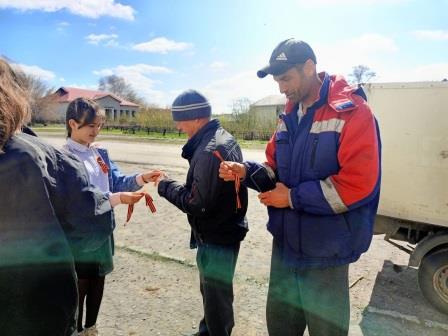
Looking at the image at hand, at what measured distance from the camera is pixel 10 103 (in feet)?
4.29

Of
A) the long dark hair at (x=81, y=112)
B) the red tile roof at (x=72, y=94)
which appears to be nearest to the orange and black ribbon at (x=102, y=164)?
the long dark hair at (x=81, y=112)

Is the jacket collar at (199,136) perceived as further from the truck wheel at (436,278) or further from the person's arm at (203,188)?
the truck wheel at (436,278)

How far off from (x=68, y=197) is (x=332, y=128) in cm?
144

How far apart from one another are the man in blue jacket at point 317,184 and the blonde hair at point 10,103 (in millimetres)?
1224

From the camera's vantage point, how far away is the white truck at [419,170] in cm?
373

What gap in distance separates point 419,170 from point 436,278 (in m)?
1.15

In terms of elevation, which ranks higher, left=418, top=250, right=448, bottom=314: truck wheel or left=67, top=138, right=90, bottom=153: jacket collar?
left=67, top=138, right=90, bottom=153: jacket collar

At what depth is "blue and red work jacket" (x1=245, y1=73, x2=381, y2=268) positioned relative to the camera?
79.2 inches

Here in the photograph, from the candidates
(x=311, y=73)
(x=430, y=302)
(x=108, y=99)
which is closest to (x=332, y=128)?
(x=311, y=73)

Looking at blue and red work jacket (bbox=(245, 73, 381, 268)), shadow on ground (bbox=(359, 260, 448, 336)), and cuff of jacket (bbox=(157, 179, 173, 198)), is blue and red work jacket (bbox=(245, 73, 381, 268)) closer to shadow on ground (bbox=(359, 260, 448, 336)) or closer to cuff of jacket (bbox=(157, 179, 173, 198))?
cuff of jacket (bbox=(157, 179, 173, 198))

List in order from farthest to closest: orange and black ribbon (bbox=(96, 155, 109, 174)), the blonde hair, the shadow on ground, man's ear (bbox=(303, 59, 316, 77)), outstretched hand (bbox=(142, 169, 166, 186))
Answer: the shadow on ground
outstretched hand (bbox=(142, 169, 166, 186))
orange and black ribbon (bbox=(96, 155, 109, 174))
man's ear (bbox=(303, 59, 316, 77))
the blonde hair

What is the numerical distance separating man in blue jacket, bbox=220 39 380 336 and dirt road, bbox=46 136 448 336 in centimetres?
144

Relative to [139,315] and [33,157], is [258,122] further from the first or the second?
[33,157]

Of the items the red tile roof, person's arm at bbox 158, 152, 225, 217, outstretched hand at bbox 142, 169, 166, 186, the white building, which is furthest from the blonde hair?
the red tile roof
